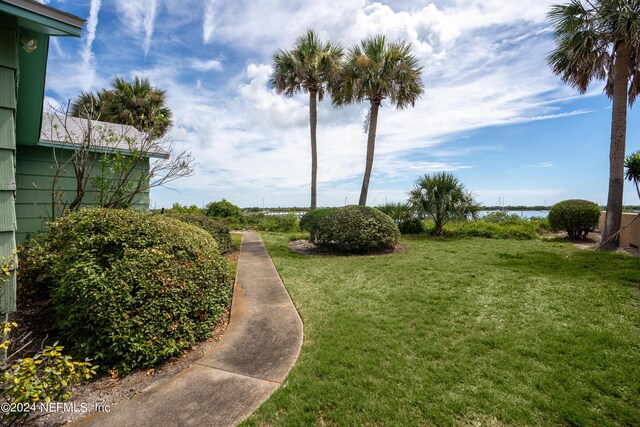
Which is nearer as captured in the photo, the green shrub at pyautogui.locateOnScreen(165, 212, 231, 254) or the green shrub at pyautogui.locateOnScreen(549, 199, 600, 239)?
the green shrub at pyautogui.locateOnScreen(165, 212, 231, 254)

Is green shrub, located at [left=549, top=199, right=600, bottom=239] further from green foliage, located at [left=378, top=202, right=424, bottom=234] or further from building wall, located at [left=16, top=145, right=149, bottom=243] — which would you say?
building wall, located at [left=16, top=145, right=149, bottom=243]

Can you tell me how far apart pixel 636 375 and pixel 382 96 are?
13378 mm

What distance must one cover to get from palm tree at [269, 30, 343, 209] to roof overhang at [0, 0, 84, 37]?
12.9 metres

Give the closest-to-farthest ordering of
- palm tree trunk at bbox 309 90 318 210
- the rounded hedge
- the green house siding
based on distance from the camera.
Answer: the green house siding
the rounded hedge
palm tree trunk at bbox 309 90 318 210

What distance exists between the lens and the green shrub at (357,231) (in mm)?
9141

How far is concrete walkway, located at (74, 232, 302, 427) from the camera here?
7.38ft

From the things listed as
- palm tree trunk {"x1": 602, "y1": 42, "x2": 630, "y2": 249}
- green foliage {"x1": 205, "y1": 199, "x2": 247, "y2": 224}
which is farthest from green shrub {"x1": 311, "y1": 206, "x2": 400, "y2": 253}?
green foliage {"x1": 205, "y1": 199, "x2": 247, "y2": 224}

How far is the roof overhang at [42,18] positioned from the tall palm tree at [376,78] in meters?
12.4

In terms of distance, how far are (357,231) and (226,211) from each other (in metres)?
11.6

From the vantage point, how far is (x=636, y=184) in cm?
991

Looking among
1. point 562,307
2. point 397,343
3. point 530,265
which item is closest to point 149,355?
point 397,343

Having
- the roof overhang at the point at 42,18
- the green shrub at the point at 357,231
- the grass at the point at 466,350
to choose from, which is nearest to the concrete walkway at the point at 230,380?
the grass at the point at 466,350

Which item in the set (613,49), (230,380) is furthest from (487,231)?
(230,380)

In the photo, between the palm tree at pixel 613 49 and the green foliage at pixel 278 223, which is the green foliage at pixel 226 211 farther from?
the palm tree at pixel 613 49
